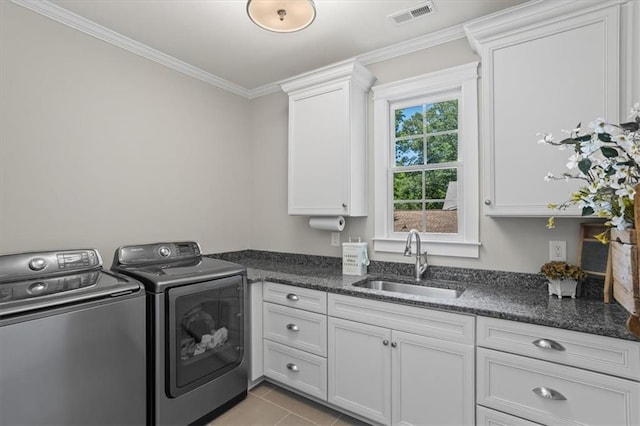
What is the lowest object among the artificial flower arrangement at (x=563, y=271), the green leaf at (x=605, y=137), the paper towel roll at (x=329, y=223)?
the artificial flower arrangement at (x=563, y=271)

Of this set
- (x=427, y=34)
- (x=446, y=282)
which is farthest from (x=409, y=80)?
(x=446, y=282)

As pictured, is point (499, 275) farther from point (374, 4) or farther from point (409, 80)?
point (374, 4)

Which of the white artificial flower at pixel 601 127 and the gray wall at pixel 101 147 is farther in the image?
the gray wall at pixel 101 147

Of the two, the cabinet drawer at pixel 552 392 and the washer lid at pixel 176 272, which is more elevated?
the washer lid at pixel 176 272

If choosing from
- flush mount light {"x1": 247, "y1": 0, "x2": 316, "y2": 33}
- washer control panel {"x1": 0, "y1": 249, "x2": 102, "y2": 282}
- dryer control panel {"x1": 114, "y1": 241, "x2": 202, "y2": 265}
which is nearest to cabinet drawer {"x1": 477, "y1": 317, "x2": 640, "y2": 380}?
flush mount light {"x1": 247, "y1": 0, "x2": 316, "y2": 33}

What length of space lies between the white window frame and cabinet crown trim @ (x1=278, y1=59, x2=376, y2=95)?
0.12m

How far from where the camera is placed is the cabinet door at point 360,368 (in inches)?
74.1

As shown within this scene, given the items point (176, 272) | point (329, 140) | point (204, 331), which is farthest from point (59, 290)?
point (329, 140)

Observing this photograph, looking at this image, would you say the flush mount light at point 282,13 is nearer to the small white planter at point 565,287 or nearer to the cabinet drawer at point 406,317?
the cabinet drawer at point 406,317

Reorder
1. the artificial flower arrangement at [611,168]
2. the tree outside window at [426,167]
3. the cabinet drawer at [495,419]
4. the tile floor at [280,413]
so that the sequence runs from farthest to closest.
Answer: the tree outside window at [426,167] → the tile floor at [280,413] → the cabinet drawer at [495,419] → the artificial flower arrangement at [611,168]

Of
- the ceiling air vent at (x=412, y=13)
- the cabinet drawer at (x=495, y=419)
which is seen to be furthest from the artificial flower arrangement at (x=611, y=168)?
the ceiling air vent at (x=412, y=13)

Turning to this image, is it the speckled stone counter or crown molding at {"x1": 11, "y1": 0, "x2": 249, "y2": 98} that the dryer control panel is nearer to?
the speckled stone counter

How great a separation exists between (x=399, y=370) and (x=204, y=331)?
1225 millimetres

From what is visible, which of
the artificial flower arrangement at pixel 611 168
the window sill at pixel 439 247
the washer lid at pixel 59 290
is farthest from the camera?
the window sill at pixel 439 247
